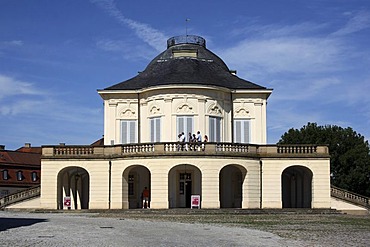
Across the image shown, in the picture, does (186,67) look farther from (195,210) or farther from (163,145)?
(195,210)

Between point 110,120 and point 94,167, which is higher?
point 110,120

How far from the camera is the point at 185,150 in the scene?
44406 millimetres

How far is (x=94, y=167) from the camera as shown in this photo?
1833 inches

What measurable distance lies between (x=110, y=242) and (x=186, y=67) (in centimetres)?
3289

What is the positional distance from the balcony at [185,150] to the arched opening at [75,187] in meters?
1.98

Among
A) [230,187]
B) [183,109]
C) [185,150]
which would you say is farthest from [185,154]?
[230,187]

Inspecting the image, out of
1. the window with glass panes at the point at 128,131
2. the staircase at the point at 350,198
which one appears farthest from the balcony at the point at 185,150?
the window with glass panes at the point at 128,131

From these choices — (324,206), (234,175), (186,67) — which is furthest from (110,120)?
(324,206)

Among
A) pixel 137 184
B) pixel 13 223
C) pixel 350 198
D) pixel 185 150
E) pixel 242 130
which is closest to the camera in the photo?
pixel 13 223

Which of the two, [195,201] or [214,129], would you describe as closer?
[195,201]

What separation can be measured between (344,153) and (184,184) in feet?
98.5

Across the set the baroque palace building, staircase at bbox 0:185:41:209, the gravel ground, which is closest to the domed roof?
the baroque palace building

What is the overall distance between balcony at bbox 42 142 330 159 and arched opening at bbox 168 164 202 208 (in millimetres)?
2369

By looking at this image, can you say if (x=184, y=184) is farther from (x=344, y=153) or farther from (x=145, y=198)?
(x=344, y=153)
